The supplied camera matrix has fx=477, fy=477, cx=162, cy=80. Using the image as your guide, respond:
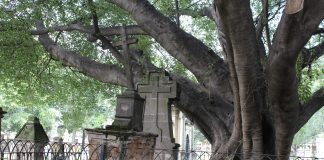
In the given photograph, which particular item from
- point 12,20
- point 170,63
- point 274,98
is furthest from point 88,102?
point 274,98

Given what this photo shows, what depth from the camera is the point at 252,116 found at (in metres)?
7.54

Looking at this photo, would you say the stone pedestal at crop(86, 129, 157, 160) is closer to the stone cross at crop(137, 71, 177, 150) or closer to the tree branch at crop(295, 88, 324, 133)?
the stone cross at crop(137, 71, 177, 150)

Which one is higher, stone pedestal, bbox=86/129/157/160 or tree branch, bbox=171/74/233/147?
tree branch, bbox=171/74/233/147

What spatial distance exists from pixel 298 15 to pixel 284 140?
10.1ft

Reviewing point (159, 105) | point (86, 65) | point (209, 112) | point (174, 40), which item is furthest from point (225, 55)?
point (86, 65)

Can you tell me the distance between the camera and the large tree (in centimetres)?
597

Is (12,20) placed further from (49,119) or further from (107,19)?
(49,119)

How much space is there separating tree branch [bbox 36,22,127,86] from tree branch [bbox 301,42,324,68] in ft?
13.8

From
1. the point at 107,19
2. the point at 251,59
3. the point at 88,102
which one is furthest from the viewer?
the point at 88,102

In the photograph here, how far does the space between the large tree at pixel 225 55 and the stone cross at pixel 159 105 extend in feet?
1.56

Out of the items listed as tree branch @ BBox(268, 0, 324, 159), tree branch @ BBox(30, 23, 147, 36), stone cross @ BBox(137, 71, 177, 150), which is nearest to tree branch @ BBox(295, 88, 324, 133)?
tree branch @ BBox(268, 0, 324, 159)

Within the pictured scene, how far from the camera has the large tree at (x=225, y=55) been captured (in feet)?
19.6

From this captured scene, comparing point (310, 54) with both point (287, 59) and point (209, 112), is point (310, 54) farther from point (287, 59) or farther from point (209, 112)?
point (287, 59)

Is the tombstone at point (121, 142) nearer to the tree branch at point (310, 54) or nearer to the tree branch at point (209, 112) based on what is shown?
the tree branch at point (209, 112)
